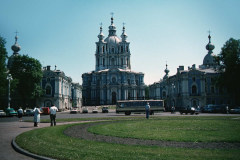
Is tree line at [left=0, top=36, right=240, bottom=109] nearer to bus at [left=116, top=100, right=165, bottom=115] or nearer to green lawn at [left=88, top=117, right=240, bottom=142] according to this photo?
bus at [left=116, top=100, right=165, bottom=115]

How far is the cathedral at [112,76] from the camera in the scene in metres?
88.6

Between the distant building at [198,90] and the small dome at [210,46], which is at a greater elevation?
the small dome at [210,46]

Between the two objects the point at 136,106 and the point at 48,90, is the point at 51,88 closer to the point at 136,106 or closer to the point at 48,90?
the point at 48,90

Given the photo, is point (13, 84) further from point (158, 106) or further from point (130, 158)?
point (130, 158)

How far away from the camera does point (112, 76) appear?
90.5 metres

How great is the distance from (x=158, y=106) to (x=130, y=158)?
38.1m

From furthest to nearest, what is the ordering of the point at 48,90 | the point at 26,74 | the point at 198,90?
1. the point at 48,90
2. the point at 198,90
3. the point at 26,74

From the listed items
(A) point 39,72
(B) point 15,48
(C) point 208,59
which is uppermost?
(B) point 15,48

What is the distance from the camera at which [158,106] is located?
44750 mm

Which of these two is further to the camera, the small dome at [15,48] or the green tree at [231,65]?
the small dome at [15,48]

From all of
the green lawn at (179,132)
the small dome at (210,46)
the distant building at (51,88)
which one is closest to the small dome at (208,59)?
the small dome at (210,46)

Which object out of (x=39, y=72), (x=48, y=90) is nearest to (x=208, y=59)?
(x=48, y=90)

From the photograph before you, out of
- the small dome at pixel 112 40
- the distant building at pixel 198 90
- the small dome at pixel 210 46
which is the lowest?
the distant building at pixel 198 90

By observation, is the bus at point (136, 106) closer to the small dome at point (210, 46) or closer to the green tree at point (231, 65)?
the green tree at point (231, 65)
